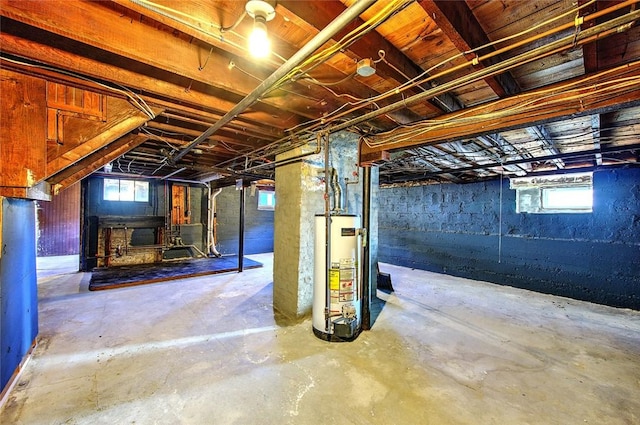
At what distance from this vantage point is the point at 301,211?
3000 millimetres

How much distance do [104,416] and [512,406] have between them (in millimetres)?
2692

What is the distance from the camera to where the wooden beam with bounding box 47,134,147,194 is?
102 inches

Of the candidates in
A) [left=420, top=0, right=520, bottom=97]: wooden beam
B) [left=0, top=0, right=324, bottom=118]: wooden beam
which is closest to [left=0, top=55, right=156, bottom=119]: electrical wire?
[left=0, top=0, right=324, bottom=118]: wooden beam

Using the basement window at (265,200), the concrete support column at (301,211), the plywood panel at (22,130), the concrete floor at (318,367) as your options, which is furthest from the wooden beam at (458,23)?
the basement window at (265,200)

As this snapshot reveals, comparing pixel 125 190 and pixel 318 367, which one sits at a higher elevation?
pixel 125 190

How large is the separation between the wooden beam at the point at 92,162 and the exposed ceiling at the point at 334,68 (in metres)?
0.02

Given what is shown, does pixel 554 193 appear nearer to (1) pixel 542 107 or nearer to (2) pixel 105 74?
(1) pixel 542 107

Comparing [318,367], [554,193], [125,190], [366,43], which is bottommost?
[318,367]

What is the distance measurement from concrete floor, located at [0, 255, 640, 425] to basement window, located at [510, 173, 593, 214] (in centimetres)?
180

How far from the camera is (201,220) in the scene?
7.08 meters

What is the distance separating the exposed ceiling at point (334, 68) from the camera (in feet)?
4.05

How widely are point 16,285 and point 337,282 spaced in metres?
2.62

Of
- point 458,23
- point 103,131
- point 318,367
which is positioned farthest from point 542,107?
point 103,131

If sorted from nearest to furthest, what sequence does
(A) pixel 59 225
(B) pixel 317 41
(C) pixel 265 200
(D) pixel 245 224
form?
1. (B) pixel 317 41
2. (A) pixel 59 225
3. (D) pixel 245 224
4. (C) pixel 265 200
